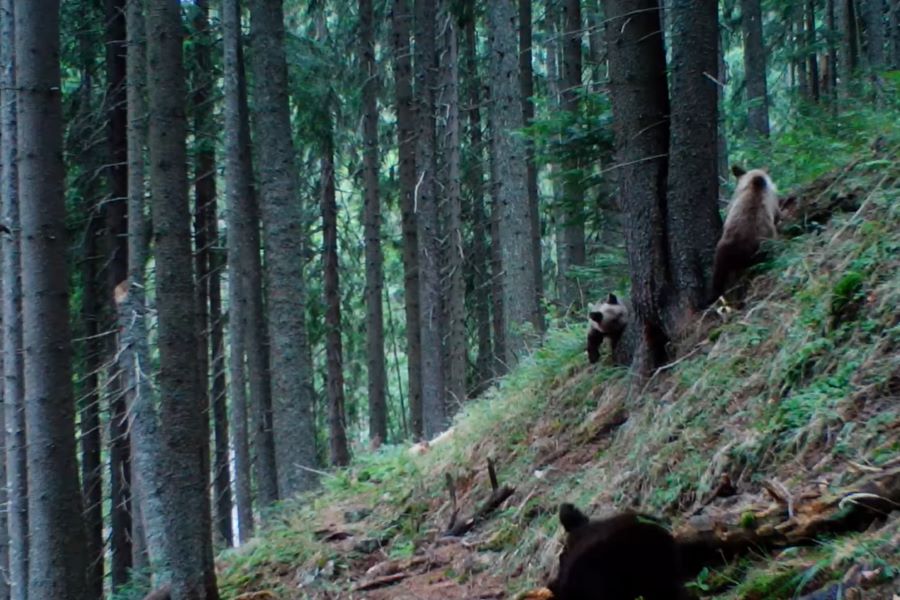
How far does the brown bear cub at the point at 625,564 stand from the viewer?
4520 mm

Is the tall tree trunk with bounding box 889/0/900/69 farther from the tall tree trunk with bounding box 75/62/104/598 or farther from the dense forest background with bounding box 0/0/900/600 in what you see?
the tall tree trunk with bounding box 75/62/104/598

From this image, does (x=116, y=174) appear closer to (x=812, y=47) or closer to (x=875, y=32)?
(x=875, y=32)

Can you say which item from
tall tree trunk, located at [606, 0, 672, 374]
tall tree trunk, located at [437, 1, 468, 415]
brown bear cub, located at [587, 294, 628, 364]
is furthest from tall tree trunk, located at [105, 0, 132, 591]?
tall tree trunk, located at [606, 0, 672, 374]

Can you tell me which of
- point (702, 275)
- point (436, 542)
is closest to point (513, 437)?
point (436, 542)

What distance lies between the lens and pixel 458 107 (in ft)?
59.4

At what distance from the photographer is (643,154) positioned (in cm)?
793

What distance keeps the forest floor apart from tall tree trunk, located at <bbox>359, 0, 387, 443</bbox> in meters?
8.10

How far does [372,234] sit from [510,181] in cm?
470

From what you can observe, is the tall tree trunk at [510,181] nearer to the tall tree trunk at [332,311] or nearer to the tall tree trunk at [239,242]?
the tall tree trunk at [239,242]

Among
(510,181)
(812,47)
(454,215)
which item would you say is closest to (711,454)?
(510,181)

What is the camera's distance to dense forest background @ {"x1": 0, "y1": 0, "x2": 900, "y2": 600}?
25.2 feet

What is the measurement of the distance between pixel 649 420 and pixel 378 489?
4.48 metres

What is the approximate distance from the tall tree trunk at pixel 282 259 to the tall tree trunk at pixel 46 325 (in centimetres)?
356

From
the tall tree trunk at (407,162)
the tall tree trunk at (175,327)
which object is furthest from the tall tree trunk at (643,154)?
the tall tree trunk at (407,162)
